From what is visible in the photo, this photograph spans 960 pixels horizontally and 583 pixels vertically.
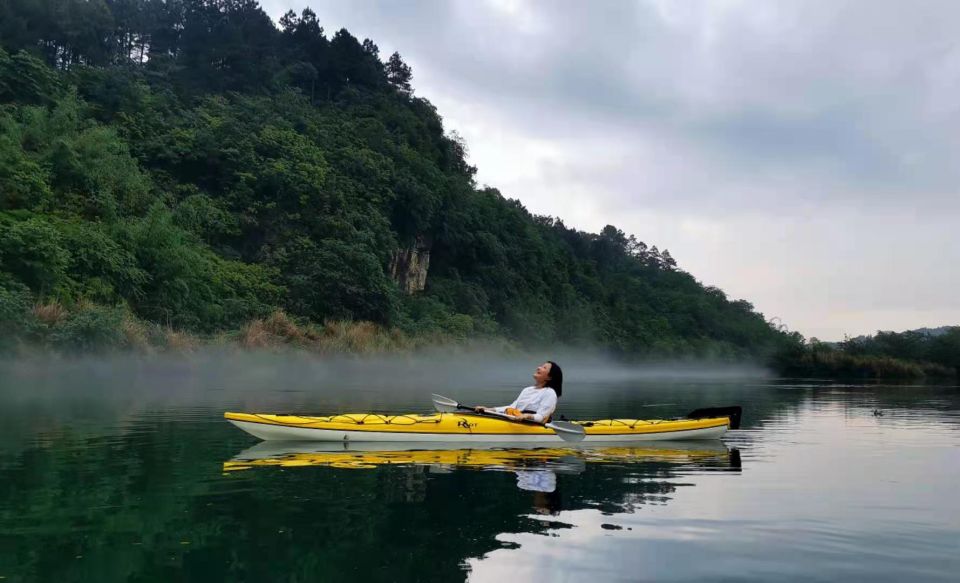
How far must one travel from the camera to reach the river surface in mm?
5250

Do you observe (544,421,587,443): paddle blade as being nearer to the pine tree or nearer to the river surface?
the river surface

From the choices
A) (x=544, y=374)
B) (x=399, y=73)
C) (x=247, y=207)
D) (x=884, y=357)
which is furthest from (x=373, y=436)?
(x=399, y=73)

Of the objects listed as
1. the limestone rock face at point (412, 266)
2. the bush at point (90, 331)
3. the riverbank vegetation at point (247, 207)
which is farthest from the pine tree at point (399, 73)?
the bush at point (90, 331)

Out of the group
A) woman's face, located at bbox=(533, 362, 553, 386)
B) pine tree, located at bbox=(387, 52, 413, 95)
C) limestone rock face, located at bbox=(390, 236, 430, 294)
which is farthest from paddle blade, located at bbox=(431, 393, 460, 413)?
pine tree, located at bbox=(387, 52, 413, 95)

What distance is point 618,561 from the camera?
5.46 m

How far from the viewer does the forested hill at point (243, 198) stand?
94.7ft

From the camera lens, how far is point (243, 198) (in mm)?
42406

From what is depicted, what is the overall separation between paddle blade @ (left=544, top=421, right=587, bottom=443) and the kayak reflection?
0.66ft

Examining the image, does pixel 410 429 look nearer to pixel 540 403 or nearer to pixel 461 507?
pixel 540 403

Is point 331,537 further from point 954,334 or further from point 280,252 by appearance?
point 954,334

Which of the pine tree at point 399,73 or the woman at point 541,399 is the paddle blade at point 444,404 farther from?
the pine tree at point 399,73

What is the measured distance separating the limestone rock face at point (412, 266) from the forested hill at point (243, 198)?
205 mm

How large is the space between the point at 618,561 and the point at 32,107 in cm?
3874

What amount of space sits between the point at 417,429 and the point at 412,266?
42539 mm
